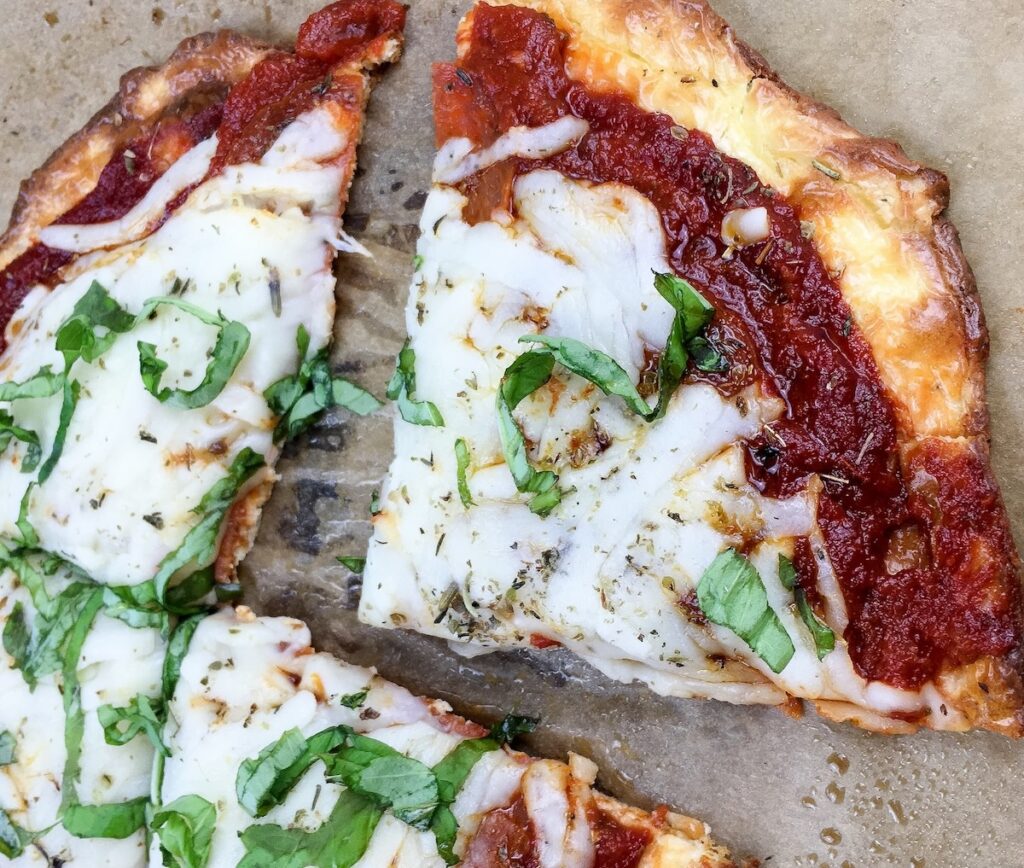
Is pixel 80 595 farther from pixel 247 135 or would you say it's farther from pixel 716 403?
pixel 716 403

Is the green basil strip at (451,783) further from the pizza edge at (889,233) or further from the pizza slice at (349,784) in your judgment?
the pizza edge at (889,233)

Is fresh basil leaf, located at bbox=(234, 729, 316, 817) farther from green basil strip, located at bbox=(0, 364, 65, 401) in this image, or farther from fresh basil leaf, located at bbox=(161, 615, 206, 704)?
green basil strip, located at bbox=(0, 364, 65, 401)

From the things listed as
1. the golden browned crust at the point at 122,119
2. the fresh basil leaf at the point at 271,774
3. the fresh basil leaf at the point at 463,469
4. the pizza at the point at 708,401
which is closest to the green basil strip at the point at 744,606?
the pizza at the point at 708,401

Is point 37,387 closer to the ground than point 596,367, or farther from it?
closer to the ground

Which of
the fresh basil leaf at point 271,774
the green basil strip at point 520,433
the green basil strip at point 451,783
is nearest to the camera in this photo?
the green basil strip at point 520,433

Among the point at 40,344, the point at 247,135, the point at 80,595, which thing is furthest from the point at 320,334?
the point at 80,595

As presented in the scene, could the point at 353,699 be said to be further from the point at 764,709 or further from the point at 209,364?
the point at 764,709

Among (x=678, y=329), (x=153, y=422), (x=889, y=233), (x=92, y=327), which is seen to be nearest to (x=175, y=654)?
(x=153, y=422)
